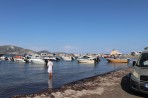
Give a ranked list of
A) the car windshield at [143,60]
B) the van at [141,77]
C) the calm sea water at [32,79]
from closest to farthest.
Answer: the van at [141,77] → the car windshield at [143,60] → the calm sea water at [32,79]

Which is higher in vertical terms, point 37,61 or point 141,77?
point 141,77

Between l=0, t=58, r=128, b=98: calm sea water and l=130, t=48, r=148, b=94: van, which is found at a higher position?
l=130, t=48, r=148, b=94: van

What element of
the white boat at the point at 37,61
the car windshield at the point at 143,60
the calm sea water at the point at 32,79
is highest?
the car windshield at the point at 143,60

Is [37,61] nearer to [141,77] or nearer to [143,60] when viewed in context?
[143,60]

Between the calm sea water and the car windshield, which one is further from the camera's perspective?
the calm sea water

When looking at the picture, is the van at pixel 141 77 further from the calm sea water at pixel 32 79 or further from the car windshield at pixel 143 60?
the calm sea water at pixel 32 79

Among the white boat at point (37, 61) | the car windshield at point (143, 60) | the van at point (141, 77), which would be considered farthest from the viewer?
the white boat at point (37, 61)

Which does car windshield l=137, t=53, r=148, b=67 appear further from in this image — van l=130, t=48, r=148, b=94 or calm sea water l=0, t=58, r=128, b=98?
calm sea water l=0, t=58, r=128, b=98

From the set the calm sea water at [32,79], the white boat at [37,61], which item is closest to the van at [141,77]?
the calm sea water at [32,79]

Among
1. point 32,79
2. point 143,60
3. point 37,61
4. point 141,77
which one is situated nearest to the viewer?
point 141,77

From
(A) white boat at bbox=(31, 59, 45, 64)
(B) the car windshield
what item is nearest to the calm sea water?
(B) the car windshield

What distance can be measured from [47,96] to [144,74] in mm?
5197

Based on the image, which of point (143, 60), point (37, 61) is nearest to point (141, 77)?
point (143, 60)

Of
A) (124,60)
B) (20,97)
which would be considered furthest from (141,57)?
(124,60)
